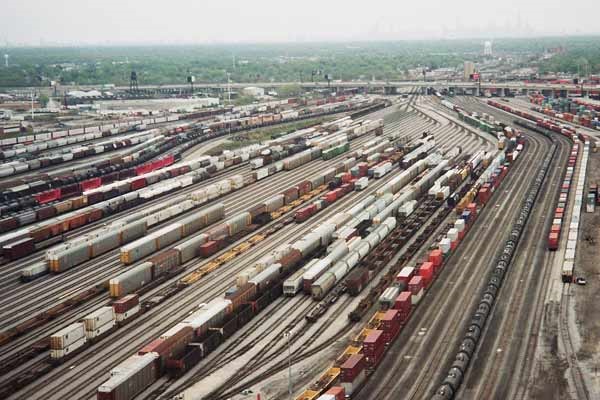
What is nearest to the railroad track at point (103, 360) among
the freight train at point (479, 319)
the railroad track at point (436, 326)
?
the railroad track at point (436, 326)

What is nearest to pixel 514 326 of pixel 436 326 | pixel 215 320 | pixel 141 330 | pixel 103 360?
pixel 436 326

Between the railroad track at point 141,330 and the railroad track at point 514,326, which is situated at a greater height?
the railroad track at point 514,326

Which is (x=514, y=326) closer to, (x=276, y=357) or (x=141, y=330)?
(x=276, y=357)

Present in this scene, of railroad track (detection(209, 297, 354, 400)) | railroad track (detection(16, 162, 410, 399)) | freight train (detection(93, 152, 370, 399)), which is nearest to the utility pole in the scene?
railroad track (detection(209, 297, 354, 400))

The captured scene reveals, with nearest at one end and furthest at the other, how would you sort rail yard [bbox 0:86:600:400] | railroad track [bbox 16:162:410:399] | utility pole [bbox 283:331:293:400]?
1. utility pole [bbox 283:331:293:400]
2. rail yard [bbox 0:86:600:400]
3. railroad track [bbox 16:162:410:399]

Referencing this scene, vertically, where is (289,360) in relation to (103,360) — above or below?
above

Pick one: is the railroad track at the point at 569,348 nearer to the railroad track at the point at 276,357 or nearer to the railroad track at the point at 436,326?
the railroad track at the point at 436,326

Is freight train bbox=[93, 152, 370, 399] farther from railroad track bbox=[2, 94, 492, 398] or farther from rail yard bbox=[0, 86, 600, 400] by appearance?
railroad track bbox=[2, 94, 492, 398]

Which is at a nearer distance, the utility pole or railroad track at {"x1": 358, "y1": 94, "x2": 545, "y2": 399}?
the utility pole
